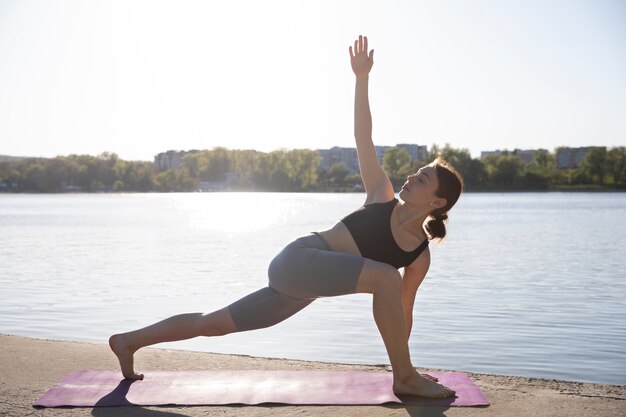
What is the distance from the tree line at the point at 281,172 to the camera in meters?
124

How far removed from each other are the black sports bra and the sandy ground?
31.6 inches

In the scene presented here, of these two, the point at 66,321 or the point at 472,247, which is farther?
the point at 472,247

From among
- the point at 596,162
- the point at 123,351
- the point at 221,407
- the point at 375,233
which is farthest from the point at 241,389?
the point at 596,162

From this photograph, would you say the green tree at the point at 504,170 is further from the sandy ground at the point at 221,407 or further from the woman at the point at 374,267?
the woman at the point at 374,267

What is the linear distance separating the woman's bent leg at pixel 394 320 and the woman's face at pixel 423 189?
1.32ft

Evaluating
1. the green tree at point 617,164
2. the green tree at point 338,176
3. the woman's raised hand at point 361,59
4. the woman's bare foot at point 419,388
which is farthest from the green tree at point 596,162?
the woman's bare foot at point 419,388

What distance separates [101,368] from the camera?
5312mm

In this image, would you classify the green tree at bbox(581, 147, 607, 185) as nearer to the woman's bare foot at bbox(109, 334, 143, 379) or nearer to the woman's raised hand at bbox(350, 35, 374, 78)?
the woman's raised hand at bbox(350, 35, 374, 78)

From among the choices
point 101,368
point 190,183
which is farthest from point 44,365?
point 190,183

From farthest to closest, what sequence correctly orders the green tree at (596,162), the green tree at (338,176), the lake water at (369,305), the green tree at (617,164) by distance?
1. the green tree at (338,176)
2. the green tree at (596,162)
3. the green tree at (617,164)
4. the lake water at (369,305)

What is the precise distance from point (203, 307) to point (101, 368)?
661 centimetres

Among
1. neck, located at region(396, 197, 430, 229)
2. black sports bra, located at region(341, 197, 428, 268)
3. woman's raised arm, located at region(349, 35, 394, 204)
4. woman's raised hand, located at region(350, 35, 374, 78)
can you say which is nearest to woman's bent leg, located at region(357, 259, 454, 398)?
black sports bra, located at region(341, 197, 428, 268)

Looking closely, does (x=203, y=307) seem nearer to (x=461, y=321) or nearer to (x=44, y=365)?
(x=461, y=321)

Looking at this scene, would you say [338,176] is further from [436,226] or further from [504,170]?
[436,226]
